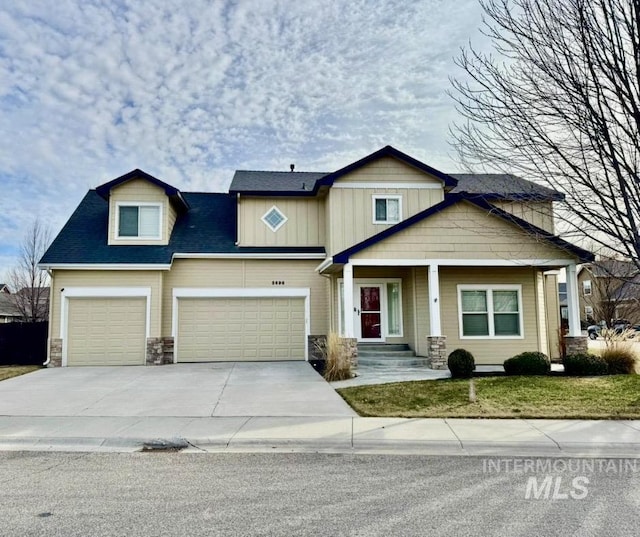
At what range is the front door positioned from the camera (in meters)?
16.0

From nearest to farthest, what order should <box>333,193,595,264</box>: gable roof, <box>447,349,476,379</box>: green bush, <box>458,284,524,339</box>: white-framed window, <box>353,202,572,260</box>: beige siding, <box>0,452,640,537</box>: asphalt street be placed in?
<box>0,452,640,537</box>: asphalt street < <box>447,349,476,379</box>: green bush < <box>333,193,595,264</box>: gable roof < <box>353,202,572,260</box>: beige siding < <box>458,284,524,339</box>: white-framed window

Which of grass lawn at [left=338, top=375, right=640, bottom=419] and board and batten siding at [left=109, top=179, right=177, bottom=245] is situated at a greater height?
board and batten siding at [left=109, top=179, right=177, bottom=245]

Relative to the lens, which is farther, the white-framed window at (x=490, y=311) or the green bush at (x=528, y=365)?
the white-framed window at (x=490, y=311)

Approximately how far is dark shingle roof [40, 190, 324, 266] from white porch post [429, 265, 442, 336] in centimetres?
490

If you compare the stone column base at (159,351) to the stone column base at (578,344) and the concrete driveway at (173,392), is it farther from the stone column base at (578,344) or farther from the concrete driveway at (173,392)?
the stone column base at (578,344)

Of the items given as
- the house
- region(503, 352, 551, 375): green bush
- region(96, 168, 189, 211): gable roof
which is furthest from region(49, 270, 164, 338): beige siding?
region(503, 352, 551, 375): green bush

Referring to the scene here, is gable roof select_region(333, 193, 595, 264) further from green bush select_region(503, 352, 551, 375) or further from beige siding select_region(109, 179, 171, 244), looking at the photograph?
beige siding select_region(109, 179, 171, 244)

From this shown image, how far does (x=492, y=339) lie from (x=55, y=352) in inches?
550

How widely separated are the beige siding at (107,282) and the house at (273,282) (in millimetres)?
34

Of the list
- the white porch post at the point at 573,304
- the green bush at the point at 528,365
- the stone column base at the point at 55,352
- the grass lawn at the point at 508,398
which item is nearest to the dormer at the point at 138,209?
the stone column base at the point at 55,352

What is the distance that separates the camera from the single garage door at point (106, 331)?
15555mm

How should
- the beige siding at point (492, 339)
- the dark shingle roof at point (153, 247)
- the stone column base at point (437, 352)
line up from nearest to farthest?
the stone column base at point (437, 352)
the beige siding at point (492, 339)
the dark shingle roof at point (153, 247)

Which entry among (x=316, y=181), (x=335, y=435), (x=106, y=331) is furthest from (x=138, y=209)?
(x=335, y=435)

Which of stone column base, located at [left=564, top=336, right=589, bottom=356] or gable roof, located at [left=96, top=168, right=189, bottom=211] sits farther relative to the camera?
gable roof, located at [left=96, top=168, right=189, bottom=211]
